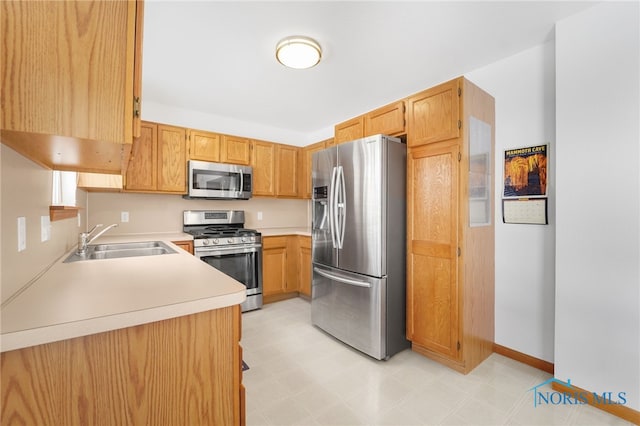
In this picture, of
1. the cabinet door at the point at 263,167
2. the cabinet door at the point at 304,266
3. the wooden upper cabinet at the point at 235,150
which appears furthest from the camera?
the cabinet door at the point at 263,167

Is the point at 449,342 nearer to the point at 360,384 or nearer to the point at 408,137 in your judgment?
the point at 360,384

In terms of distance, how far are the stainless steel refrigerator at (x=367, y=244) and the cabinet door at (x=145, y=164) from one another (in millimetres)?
1988

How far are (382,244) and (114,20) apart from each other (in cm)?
204

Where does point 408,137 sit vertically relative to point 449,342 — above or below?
above

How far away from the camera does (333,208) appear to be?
2.70 m

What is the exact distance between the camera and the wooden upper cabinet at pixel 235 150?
3625 mm

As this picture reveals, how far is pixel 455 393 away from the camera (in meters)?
1.91

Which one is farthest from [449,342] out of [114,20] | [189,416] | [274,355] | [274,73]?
[274,73]

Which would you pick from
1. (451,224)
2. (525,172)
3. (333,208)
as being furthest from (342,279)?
(525,172)

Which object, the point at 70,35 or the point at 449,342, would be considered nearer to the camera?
the point at 70,35

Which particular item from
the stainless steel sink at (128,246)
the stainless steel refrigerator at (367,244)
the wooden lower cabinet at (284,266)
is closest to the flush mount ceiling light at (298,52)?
the stainless steel refrigerator at (367,244)

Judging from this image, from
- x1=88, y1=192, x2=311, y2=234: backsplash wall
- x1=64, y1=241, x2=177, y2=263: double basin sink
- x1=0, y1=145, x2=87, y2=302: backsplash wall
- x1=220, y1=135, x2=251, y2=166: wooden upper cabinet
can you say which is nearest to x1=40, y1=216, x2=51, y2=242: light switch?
x1=0, y1=145, x2=87, y2=302: backsplash wall

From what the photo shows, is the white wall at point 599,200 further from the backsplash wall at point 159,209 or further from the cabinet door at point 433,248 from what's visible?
the backsplash wall at point 159,209

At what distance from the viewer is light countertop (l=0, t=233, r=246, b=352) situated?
727 millimetres
